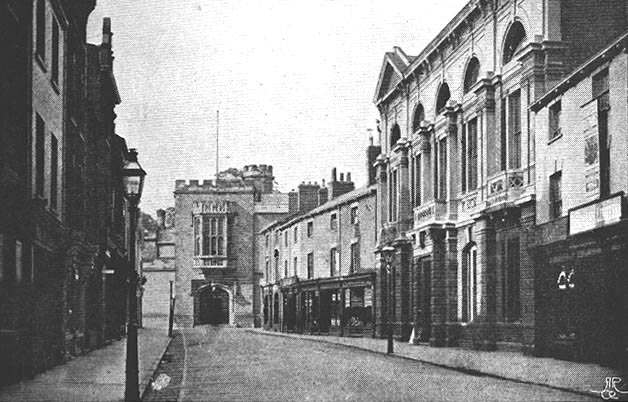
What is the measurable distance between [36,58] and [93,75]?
1300 centimetres

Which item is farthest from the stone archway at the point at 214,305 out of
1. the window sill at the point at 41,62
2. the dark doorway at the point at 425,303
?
the window sill at the point at 41,62

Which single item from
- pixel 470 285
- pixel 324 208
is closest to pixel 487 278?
pixel 470 285

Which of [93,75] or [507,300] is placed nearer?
[507,300]

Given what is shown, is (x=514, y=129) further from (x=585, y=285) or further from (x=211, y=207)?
(x=211, y=207)

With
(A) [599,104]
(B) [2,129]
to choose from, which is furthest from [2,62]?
(A) [599,104]

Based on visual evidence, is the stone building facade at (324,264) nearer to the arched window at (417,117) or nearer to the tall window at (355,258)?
the tall window at (355,258)

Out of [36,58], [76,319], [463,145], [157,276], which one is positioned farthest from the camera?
[157,276]

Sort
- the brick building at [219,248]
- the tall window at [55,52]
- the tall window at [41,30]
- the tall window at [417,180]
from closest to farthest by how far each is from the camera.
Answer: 1. the tall window at [41,30]
2. the tall window at [55,52]
3. the tall window at [417,180]
4. the brick building at [219,248]

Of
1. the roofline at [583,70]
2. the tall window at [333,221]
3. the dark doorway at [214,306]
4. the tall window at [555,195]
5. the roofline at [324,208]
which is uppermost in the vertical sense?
the roofline at [583,70]

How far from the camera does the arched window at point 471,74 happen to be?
3356 cm

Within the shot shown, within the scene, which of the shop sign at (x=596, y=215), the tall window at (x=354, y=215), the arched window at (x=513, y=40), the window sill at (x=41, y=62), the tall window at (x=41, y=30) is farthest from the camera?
the tall window at (x=354, y=215)

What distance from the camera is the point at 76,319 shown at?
28.0 meters

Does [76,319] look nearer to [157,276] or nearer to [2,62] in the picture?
[2,62]
